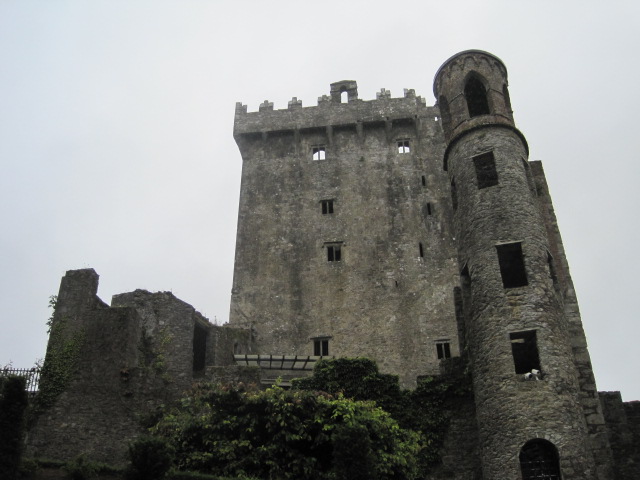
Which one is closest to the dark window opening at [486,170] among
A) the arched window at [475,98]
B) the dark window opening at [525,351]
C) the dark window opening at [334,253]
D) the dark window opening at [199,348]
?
the arched window at [475,98]

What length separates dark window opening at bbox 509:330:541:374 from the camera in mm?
20203

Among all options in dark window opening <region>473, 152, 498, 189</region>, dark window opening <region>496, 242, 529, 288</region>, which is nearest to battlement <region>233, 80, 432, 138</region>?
dark window opening <region>473, 152, 498, 189</region>

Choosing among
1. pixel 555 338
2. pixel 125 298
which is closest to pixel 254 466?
pixel 555 338

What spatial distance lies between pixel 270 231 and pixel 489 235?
53.3ft

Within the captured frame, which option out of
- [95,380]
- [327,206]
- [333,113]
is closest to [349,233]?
[327,206]

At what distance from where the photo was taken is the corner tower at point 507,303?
18688 mm

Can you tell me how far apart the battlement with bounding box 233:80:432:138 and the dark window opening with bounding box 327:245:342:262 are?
309 inches

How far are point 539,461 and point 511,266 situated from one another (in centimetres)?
682

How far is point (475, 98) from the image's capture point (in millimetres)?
27562

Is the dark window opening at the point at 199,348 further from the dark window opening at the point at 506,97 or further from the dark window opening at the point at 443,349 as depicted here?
the dark window opening at the point at 506,97

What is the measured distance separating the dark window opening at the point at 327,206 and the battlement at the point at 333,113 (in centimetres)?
497

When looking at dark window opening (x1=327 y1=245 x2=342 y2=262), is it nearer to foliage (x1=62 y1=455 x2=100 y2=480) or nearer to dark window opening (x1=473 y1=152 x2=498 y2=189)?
dark window opening (x1=473 y1=152 x2=498 y2=189)

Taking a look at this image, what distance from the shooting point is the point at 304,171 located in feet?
124

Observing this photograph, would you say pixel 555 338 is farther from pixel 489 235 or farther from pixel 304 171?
pixel 304 171
